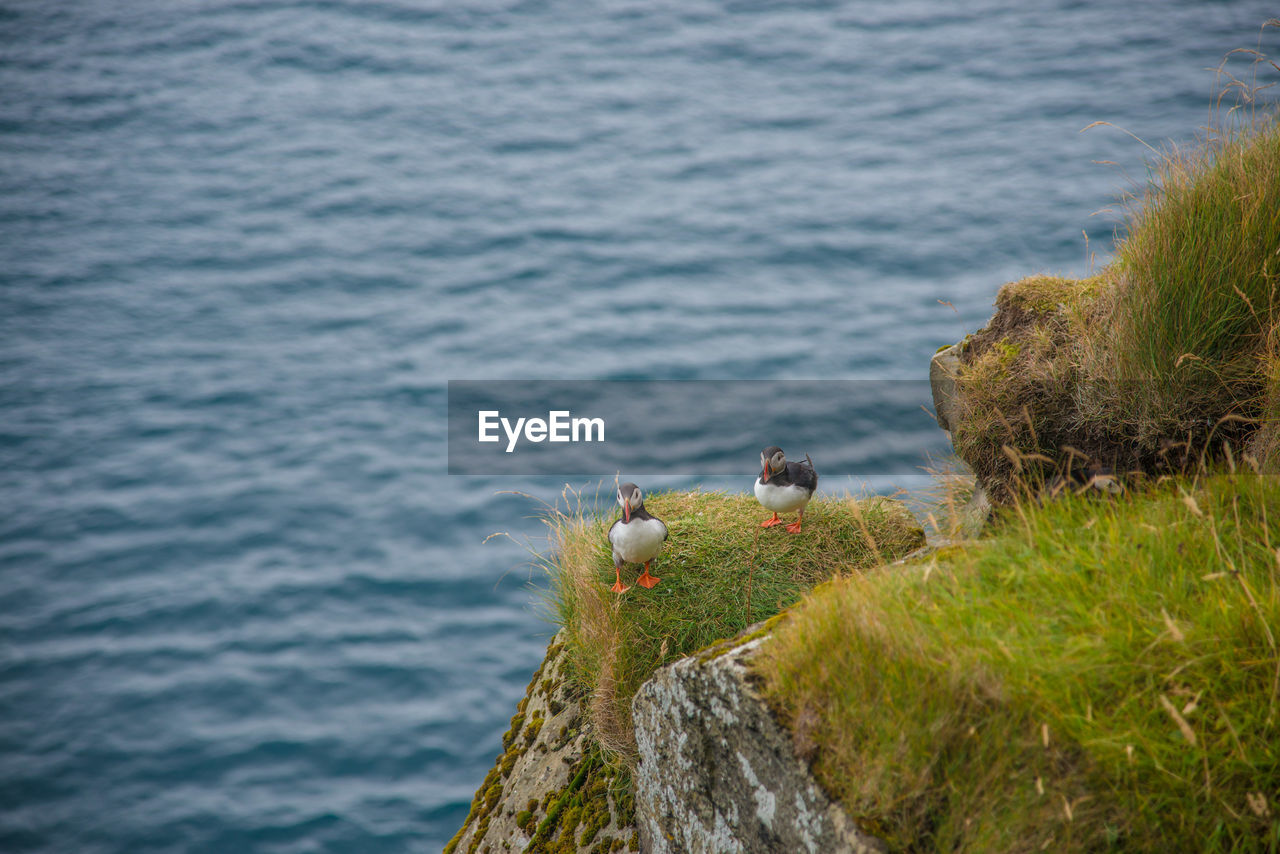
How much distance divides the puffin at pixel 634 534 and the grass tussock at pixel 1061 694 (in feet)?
7.64

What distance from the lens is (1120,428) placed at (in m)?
5.75

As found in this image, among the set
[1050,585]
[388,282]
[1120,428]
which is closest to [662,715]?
[1050,585]

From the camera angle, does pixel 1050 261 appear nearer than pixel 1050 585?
No

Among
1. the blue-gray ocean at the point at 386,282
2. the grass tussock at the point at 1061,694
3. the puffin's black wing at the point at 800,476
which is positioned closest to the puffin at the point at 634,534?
the puffin's black wing at the point at 800,476

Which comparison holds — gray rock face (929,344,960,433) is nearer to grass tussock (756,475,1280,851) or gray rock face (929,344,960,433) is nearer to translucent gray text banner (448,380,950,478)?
grass tussock (756,475,1280,851)

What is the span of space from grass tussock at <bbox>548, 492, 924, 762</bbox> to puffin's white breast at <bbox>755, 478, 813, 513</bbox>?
0.36 meters

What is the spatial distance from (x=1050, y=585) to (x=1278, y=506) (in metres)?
1.26

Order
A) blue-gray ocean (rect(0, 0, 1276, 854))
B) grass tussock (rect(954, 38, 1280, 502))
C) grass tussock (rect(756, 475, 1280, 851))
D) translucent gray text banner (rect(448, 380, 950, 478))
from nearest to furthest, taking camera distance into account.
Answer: grass tussock (rect(756, 475, 1280, 851)) → grass tussock (rect(954, 38, 1280, 502)) → blue-gray ocean (rect(0, 0, 1276, 854)) → translucent gray text banner (rect(448, 380, 950, 478))

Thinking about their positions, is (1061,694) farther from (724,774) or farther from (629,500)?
(629,500)

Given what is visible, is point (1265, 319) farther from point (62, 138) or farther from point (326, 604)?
point (62, 138)

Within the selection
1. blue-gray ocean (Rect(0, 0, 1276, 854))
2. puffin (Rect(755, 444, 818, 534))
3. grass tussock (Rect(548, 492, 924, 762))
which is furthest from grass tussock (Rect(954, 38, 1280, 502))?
blue-gray ocean (Rect(0, 0, 1276, 854))

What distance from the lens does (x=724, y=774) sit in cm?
412

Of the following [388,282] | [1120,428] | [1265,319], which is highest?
[1265,319]

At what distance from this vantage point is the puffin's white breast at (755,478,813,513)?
6.46 meters
